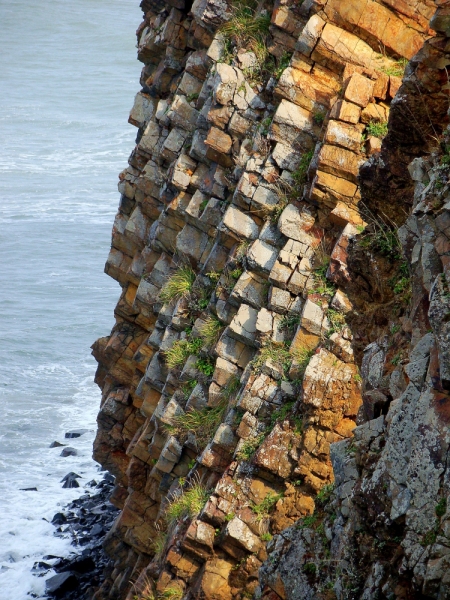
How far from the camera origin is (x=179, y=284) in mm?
18578

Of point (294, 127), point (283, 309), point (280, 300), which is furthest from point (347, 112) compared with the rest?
point (283, 309)

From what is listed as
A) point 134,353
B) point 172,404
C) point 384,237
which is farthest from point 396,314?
point 134,353

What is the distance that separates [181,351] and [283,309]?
A: 3002 millimetres

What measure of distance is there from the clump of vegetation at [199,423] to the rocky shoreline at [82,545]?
5815 mm

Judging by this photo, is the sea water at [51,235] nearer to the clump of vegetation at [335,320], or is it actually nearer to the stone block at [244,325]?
the stone block at [244,325]

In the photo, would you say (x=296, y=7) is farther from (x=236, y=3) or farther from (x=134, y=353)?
(x=134, y=353)

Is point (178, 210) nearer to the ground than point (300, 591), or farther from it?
nearer to the ground

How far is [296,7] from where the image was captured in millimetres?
17016

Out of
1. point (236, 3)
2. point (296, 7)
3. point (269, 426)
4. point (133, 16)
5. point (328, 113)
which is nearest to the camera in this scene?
point (269, 426)

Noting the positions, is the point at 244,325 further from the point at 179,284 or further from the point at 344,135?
the point at 344,135

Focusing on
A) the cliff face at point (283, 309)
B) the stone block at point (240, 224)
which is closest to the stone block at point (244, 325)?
the cliff face at point (283, 309)

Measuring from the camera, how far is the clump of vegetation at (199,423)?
16281 millimetres

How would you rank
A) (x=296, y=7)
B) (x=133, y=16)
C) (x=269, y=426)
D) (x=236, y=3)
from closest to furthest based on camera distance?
(x=269, y=426)
(x=296, y=7)
(x=236, y=3)
(x=133, y=16)

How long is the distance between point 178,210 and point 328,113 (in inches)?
174
